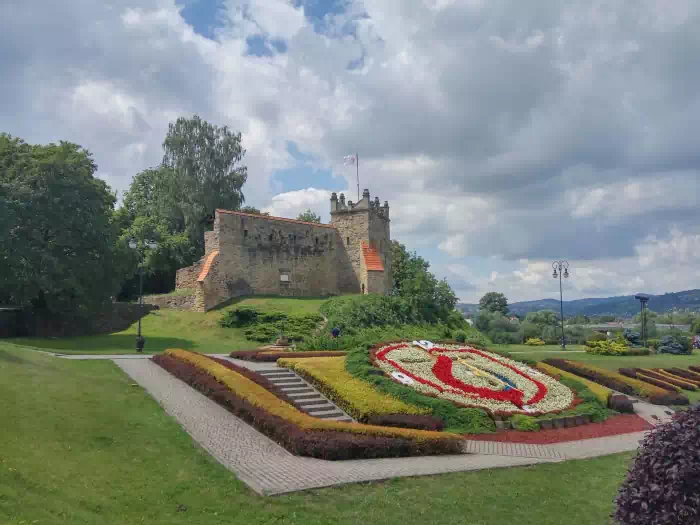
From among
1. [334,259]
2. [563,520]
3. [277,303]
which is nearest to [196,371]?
[563,520]

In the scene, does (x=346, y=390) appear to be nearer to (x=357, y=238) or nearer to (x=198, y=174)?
(x=357, y=238)

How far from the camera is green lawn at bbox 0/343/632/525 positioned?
727 centimetres

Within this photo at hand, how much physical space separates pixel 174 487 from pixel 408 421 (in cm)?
602

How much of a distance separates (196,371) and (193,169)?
33209 mm

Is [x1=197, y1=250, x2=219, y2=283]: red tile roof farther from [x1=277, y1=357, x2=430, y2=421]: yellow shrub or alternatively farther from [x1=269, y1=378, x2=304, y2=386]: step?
[x1=269, y1=378, x2=304, y2=386]: step

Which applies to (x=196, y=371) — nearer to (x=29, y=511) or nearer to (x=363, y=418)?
(x=363, y=418)

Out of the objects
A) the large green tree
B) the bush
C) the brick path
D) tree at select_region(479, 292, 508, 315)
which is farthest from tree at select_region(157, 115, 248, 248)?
tree at select_region(479, 292, 508, 315)

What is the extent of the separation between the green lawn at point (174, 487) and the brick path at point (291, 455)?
1.10ft

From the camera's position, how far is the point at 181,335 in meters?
28.5

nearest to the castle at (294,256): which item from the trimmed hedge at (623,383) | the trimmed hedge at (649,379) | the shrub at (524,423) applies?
the trimmed hedge at (623,383)

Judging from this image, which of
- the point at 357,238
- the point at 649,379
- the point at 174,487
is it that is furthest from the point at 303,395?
the point at 357,238

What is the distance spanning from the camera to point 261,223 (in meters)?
35.2

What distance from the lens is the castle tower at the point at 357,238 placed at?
37.4 metres

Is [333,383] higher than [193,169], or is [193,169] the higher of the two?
[193,169]
